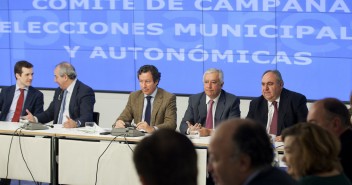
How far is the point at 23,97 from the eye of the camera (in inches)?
317

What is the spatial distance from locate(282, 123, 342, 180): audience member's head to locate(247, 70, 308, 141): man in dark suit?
11.2 ft

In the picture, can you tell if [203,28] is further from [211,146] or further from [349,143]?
[211,146]

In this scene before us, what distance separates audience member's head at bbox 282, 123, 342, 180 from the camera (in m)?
3.20

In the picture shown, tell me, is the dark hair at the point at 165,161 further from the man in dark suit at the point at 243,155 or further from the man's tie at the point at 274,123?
the man's tie at the point at 274,123

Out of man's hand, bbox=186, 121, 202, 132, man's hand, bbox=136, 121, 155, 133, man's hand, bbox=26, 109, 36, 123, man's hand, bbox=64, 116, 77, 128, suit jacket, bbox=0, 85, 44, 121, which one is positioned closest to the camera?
man's hand, bbox=186, 121, 202, 132

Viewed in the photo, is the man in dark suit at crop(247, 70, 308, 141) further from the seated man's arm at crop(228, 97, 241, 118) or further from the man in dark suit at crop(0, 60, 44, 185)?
the man in dark suit at crop(0, 60, 44, 185)

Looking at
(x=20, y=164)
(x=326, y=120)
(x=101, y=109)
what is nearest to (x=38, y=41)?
(x=101, y=109)

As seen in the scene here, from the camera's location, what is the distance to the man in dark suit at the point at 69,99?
7594mm

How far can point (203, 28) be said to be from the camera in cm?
896

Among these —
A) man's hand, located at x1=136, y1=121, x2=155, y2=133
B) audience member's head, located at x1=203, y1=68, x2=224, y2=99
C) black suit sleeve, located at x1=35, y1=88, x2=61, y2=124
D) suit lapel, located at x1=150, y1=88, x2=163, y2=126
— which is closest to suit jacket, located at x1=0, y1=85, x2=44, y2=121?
black suit sleeve, located at x1=35, y1=88, x2=61, y2=124

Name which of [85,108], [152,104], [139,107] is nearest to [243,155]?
[152,104]

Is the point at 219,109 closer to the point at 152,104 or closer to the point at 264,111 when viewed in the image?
the point at 264,111

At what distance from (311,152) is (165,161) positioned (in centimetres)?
91

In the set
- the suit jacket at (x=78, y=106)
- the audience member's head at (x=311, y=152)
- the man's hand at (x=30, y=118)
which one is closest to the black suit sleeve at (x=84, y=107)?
the suit jacket at (x=78, y=106)
